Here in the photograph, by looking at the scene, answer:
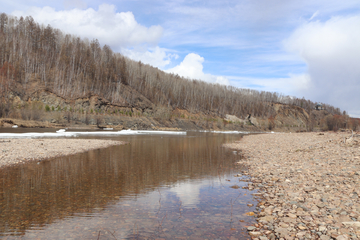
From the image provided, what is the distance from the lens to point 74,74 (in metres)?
84.2

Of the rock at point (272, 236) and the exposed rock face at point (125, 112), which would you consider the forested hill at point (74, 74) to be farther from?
the rock at point (272, 236)

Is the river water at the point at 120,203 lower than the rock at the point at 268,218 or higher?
lower

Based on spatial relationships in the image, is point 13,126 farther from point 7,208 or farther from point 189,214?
point 189,214

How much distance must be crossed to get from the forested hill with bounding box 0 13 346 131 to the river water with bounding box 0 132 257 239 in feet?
216

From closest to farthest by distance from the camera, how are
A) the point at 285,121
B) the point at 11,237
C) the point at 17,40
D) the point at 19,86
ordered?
the point at 11,237 → the point at 19,86 → the point at 17,40 → the point at 285,121

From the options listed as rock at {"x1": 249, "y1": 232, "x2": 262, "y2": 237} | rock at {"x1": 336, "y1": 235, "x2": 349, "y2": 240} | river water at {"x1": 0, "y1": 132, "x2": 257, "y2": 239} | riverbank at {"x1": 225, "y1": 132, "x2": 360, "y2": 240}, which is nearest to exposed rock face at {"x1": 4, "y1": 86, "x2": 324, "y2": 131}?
river water at {"x1": 0, "y1": 132, "x2": 257, "y2": 239}

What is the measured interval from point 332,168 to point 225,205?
6257mm

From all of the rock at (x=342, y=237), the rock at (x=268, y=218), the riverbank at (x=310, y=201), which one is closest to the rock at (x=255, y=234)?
the riverbank at (x=310, y=201)

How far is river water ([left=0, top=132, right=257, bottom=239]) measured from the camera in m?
5.50

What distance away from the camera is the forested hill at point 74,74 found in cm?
7194

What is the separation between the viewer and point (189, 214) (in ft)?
21.9

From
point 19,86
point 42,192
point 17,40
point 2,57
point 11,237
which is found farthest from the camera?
point 17,40

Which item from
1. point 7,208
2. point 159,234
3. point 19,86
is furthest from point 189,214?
point 19,86

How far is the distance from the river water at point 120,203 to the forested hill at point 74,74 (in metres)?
65.9
